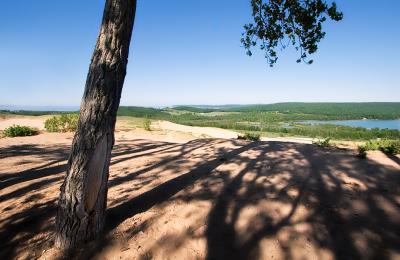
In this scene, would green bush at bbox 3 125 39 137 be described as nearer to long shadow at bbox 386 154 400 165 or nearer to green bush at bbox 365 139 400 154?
green bush at bbox 365 139 400 154

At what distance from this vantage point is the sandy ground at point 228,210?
307 centimetres

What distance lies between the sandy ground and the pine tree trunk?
Answer: 36cm

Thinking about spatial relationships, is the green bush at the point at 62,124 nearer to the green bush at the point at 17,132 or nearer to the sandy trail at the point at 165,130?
the green bush at the point at 17,132

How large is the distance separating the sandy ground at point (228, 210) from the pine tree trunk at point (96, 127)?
36 cm

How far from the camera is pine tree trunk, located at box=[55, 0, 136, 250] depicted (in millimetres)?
2934

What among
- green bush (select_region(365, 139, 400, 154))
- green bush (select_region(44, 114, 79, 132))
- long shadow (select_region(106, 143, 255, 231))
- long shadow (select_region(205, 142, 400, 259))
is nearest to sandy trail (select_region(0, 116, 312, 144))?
green bush (select_region(44, 114, 79, 132))

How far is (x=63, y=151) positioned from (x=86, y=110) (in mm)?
7226

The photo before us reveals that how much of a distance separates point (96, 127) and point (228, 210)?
2.13 meters

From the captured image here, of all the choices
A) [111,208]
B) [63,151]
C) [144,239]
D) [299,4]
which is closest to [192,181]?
[111,208]

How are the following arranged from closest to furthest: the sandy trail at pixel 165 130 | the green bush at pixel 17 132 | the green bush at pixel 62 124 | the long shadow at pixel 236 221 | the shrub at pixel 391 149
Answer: the long shadow at pixel 236 221 → the shrub at pixel 391 149 → the green bush at pixel 17 132 → the green bush at pixel 62 124 → the sandy trail at pixel 165 130

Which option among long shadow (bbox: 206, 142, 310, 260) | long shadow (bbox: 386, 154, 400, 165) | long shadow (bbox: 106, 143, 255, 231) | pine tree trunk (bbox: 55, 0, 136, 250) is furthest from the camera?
long shadow (bbox: 386, 154, 400, 165)

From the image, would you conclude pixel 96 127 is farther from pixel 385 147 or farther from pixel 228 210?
pixel 385 147

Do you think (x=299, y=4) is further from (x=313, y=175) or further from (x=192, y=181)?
(x=192, y=181)

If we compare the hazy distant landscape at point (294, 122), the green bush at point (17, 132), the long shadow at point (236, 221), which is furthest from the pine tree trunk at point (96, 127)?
the hazy distant landscape at point (294, 122)
